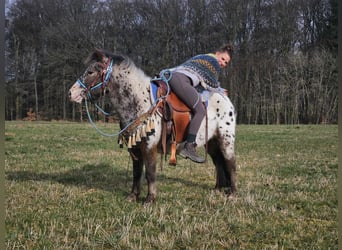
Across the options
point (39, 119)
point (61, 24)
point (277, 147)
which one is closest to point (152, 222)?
point (277, 147)

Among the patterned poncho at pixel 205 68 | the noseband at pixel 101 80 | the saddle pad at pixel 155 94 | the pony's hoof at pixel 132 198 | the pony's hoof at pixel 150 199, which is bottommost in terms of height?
the pony's hoof at pixel 132 198

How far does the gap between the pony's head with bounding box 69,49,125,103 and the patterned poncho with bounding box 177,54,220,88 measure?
124 cm

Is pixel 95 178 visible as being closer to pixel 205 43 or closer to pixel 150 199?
pixel 150 199

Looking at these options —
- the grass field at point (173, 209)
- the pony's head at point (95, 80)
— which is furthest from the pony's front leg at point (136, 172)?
the pony's head at point (95, 80)

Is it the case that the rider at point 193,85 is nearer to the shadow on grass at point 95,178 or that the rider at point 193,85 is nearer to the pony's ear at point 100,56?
the pony's ear at point 100,56

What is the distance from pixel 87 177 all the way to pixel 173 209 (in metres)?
2.75

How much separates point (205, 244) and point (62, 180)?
3.86 m

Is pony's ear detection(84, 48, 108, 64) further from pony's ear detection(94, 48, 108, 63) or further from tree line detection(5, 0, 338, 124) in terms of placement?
tree line detection(5, 0, 338, 124)

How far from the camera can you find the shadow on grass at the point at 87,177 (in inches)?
227

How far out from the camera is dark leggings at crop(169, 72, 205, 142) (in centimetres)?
473

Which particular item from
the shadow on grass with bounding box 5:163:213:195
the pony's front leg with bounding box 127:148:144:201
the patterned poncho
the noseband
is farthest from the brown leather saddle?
the shadow on grass with bounding box 5:163:213:195

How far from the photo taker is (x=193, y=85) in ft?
16.3

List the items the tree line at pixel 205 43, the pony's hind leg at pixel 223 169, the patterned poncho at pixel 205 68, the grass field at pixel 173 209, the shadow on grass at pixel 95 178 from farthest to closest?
the tree line at pixel 205 43 → the shadow on grass at pixel 95 178 → the pony's hind leg at pixel 223 169 → the patterned poncho at pixel 205 68 → the grass field at pixel 173 209

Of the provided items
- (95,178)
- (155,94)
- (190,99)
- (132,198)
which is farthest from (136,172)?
(95,178)
